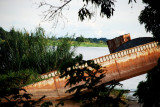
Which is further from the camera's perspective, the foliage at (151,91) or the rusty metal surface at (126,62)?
the rusty metal surface at (126,62)

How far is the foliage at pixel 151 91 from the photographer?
1.15m

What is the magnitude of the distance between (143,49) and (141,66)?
90cm

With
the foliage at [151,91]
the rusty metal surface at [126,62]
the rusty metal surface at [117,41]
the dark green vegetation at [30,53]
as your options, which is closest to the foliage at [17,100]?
the foliage at [151,91]

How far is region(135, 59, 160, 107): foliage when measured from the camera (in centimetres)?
115

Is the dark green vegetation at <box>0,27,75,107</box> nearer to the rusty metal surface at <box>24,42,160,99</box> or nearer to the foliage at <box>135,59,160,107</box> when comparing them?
the rusty metal surface at <box>24,42,160,99</box>

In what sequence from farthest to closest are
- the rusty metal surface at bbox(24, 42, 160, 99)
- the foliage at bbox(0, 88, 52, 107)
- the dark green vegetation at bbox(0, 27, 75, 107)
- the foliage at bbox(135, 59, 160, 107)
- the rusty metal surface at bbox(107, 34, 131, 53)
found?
the rusty metal surface at bbox(107, 34, 131, 53)
the dark green vegetation at bbox(0, 27, 75, 107)
the rusty metal surface at bbox(24, 42, 160, 99)
the foliage at bbox(0, 88, 52, 107)
the foliage at bbox(135, 59, 160, 107)

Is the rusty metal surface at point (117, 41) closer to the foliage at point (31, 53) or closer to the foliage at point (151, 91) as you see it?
the foliage at point (31, 53)

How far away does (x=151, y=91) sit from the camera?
1251mm

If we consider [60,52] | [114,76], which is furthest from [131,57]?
[60,52]

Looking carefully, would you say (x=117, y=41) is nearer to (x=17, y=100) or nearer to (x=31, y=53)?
(x=31, y=53)

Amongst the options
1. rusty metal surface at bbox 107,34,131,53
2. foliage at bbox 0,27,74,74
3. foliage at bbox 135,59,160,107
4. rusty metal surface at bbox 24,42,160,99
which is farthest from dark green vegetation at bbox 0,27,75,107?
foliage at bbox 135,59,160,107

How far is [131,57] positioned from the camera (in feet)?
22.2

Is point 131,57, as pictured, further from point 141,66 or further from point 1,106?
point 1,106

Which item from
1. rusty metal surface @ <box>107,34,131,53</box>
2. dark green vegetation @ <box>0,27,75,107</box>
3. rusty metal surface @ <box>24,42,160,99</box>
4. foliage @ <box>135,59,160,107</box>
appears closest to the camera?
foliage @ <box>135,59,160,107</box>
